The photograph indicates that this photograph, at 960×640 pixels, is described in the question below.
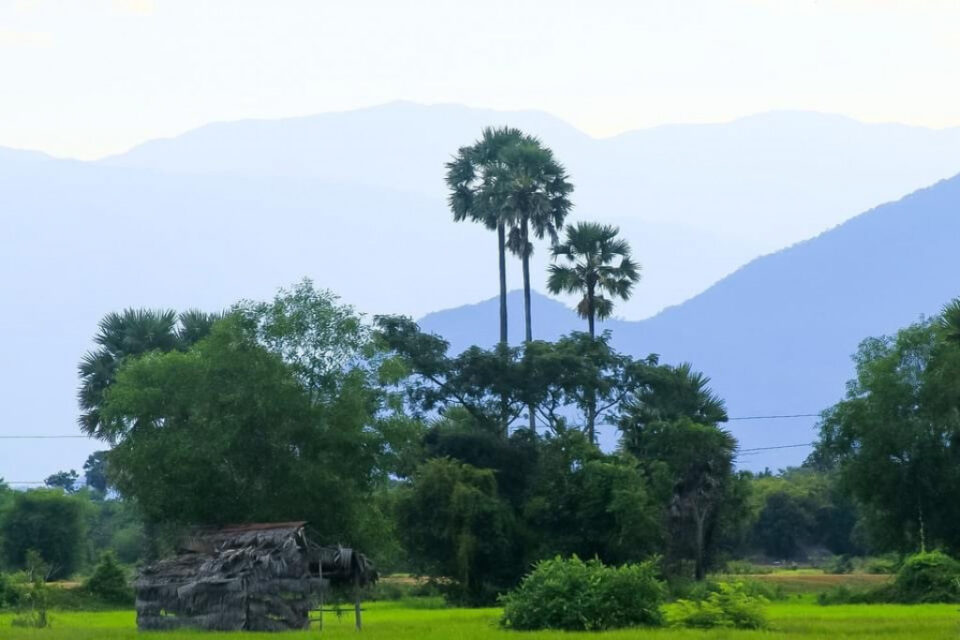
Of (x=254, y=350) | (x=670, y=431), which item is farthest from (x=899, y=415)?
(x=254, y=350)

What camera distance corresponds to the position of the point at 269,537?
44.8m

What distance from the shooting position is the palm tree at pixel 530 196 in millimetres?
81750

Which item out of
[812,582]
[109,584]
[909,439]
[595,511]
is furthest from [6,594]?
[909,439]

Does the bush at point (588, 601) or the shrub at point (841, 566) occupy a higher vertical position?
the shrub at point (841, 566)

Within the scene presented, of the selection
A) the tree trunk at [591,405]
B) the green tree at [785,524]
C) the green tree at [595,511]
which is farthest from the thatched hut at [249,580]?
the green tree at [785,524]

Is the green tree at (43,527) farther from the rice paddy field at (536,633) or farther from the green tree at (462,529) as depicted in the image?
the rice paddy field at (536,633)

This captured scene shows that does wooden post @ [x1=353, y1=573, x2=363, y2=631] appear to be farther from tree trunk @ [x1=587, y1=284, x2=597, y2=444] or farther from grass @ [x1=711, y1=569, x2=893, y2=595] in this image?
tree trunk @ [x1=587, y1=284, x2=597, y2=444]

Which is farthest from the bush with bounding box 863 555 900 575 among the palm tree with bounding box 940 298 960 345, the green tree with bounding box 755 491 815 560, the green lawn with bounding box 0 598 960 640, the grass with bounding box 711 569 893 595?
the green lawn with bounding box 0 598 960 640

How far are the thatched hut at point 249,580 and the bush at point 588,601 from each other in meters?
5.79

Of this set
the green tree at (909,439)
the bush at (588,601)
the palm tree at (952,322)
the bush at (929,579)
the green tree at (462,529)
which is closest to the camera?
the bush at (588,601)

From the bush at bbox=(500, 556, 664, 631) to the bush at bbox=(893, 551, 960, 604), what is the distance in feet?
52.0

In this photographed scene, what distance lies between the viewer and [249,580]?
147ft

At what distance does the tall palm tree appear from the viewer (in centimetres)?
8388

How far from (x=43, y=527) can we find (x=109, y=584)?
23.0 m
